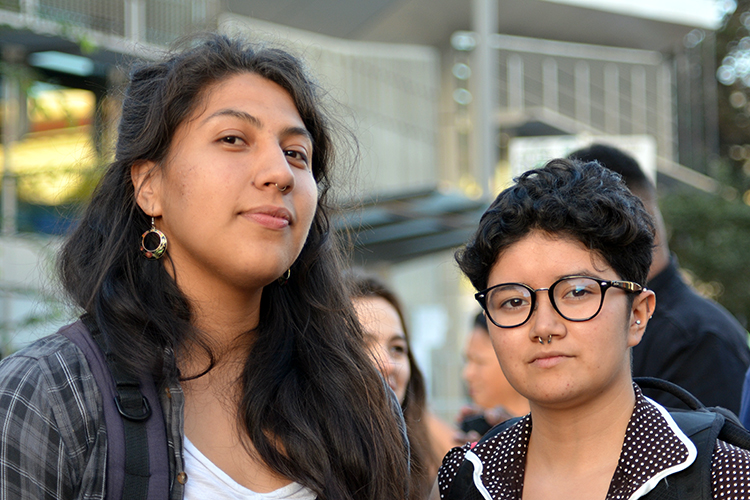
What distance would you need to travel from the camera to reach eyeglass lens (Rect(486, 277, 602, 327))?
212 centimetres

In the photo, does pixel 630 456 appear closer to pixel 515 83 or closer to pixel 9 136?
pixel 9 136

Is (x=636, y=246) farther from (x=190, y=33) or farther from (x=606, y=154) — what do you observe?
(x=606, y=154)

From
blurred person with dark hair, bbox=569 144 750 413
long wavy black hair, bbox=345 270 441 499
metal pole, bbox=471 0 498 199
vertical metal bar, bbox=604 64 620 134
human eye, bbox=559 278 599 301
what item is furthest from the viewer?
vertical metal bar, bbox=604 64 620 134

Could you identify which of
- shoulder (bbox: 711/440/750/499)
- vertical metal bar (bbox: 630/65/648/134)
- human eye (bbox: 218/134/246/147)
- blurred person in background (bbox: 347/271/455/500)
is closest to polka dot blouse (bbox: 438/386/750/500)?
shoulder (bbox: 711/440/750/499)

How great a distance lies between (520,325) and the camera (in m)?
2.16

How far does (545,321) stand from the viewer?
2109mm

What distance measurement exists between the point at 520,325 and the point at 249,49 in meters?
1.08

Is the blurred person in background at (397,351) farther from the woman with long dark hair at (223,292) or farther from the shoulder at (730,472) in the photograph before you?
the shoulder at (730,472)

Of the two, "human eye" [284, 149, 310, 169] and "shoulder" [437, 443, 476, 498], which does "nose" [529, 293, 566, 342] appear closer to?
"shoulder" [437, 443, 476, 498]

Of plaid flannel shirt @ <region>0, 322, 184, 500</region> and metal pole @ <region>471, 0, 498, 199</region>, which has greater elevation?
metal pole @ <region>471, 0, 498, 199</region>

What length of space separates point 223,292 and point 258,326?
23 centimetres

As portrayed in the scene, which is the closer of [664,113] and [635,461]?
[635,461]

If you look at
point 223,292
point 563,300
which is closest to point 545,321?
point 563,300

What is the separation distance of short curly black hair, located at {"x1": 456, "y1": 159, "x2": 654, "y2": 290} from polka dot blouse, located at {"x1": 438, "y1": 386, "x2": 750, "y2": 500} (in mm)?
394
